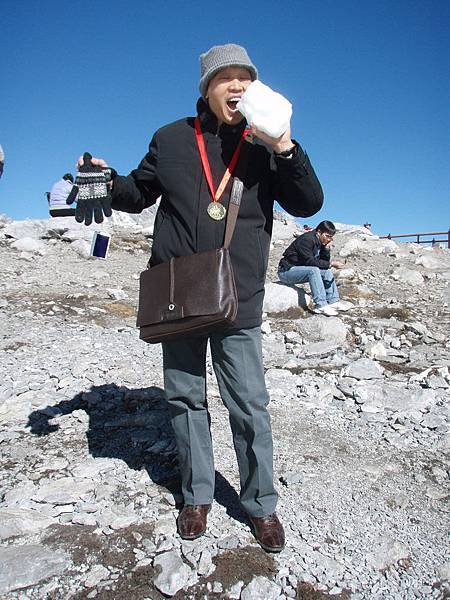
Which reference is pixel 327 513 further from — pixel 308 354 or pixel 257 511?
pixel 308 354

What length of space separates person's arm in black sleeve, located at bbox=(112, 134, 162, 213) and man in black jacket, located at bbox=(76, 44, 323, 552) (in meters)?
0.04

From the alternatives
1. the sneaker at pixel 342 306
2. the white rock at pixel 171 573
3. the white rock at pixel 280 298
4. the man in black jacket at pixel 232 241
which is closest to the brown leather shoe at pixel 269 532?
the man in black jacket at pixel 232 241

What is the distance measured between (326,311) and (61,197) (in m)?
5.28

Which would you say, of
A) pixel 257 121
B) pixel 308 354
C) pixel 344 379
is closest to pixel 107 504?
pixel 257 121

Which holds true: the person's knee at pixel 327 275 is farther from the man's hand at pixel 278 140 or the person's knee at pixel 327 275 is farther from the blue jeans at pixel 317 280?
the man's hand at pixel 278 140

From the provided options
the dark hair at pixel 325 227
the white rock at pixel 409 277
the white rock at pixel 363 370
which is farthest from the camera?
the white rock at pixel 409 277

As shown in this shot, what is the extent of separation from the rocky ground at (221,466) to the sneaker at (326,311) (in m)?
0.67

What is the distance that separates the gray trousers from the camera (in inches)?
80.1

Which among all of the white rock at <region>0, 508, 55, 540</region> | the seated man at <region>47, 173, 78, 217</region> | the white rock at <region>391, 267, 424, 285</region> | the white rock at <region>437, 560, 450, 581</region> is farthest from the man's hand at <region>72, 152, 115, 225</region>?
the white rock at <region>391, 267, 424, 285</region>

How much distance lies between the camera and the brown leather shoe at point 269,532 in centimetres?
200

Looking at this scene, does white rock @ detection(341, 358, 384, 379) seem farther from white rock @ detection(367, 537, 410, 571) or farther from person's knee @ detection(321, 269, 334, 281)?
person's knee @ detection(321, 269, 334, 281)

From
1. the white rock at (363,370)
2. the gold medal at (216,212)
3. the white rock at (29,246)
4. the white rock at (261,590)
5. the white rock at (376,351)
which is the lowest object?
the white rock at (261,590)

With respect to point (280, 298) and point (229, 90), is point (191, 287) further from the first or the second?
point (280, 298)

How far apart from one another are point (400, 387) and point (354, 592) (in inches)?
108
